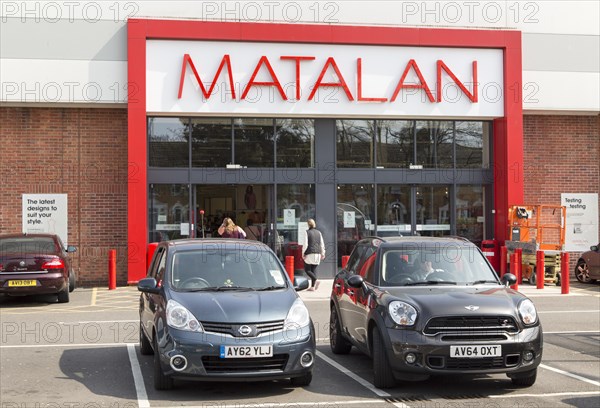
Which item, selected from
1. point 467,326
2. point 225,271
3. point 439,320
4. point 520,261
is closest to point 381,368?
point 439,320

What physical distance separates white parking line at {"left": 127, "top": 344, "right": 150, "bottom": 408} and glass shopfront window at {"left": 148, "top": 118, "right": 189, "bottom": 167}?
35.2ft

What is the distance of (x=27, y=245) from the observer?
15.9 meters

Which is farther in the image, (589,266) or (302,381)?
(589,266)

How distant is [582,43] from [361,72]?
268 inches

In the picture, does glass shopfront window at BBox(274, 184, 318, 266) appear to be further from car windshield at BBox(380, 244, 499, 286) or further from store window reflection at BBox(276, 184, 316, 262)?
car windshield at BBox(380, 244, 499, 286)

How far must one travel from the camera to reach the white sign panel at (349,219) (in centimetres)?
2178

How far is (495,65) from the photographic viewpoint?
21875 millimetres

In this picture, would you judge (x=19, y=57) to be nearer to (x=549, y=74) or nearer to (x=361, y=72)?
(x=361, y=72)

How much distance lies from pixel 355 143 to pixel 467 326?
14475 mm

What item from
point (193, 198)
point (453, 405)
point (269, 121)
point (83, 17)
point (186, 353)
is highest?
point (83, 17)

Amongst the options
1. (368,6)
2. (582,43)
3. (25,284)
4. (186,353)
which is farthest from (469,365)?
(582,43)

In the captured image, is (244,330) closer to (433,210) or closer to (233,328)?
(233,328)

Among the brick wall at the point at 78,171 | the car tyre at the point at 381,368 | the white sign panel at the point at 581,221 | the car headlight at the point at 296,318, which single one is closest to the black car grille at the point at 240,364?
the car headlight at the point at 296,318

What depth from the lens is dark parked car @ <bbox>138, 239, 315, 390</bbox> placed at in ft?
24.4
